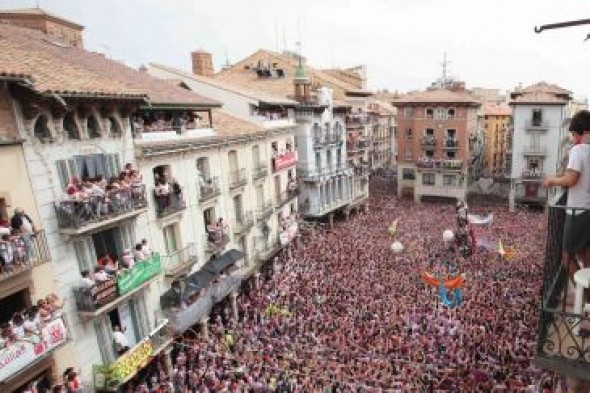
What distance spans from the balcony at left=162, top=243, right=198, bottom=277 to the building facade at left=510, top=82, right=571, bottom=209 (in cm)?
4141

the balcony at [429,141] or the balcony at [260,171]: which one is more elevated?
the balcony at [260,171]

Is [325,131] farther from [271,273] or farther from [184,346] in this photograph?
[184,346]

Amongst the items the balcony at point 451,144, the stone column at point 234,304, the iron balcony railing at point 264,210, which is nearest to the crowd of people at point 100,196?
the stone column at point 234,304

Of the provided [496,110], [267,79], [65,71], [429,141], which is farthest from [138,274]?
[496,110]

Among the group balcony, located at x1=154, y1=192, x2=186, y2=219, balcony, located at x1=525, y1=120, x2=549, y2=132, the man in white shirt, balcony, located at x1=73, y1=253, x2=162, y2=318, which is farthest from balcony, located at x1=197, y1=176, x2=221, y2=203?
balcony, located at x1=525, y1=120, x2=549, y2=132

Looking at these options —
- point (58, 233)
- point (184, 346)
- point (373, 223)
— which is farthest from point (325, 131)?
point (58, 233)

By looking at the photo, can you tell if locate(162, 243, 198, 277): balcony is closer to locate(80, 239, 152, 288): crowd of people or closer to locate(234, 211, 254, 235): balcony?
locate(80, 239, 152, 288): crowd of people

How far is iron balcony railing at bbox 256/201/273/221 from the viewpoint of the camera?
1254 inches

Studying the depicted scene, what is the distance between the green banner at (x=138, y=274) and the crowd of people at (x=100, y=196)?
7.95 feet

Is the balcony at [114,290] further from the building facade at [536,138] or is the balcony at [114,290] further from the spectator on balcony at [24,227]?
the building facade at [536,138]

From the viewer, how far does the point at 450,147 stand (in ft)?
180

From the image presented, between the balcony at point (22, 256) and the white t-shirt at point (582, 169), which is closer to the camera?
the white t-shirt at point (582, 169)

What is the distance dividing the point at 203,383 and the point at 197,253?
743cm

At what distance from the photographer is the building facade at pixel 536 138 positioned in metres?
49.6
